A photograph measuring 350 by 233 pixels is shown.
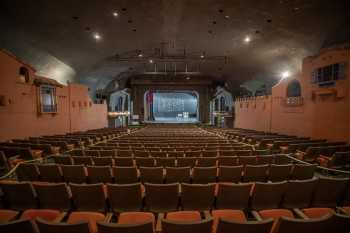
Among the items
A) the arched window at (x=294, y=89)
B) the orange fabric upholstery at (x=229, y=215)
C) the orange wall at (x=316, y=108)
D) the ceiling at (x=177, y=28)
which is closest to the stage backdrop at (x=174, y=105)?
the ceiling at (x=177, y=28)

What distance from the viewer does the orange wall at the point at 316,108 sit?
24.2 ft

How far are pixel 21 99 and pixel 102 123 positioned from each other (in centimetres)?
898

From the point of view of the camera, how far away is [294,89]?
10.3 meters

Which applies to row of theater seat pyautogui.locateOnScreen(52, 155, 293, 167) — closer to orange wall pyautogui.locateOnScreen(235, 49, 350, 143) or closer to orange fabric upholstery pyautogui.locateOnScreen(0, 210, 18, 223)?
orange fabric upholstery pyautogui.locateOnScreen(0, 210, 18, 223)

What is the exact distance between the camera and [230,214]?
7.72 ft

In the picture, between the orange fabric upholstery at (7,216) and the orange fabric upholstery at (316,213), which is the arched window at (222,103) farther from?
the orange fabric upholstery at (7,216)

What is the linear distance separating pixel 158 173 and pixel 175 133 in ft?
25.2

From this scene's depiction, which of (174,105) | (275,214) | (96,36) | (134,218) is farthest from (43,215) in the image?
(174,105)

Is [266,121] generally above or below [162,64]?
below

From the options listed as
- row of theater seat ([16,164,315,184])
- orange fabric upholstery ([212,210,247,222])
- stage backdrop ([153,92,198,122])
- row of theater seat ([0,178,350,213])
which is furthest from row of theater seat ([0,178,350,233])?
stage backdrop ([153,92,198,122])

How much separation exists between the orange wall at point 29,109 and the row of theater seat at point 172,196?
6639 mm

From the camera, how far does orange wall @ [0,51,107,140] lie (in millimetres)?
7602

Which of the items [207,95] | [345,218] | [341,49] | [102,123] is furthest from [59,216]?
[207,95]

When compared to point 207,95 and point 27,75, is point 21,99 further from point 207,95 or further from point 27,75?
point 207,95
